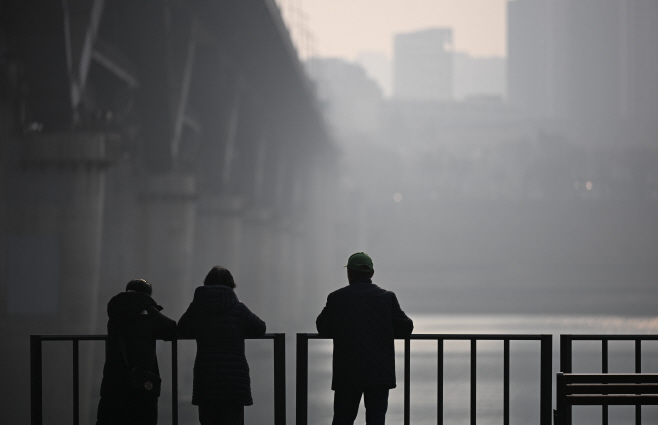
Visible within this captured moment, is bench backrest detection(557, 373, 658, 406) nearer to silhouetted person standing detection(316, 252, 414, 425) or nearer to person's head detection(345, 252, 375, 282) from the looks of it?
silhouetted person standing detection(316, 252, 414, 425)

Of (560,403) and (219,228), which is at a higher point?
(219,228)

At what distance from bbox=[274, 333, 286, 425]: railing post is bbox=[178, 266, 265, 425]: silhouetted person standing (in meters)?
0.85

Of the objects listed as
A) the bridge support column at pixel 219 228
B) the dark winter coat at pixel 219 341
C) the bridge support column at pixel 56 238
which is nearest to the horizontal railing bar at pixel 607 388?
the dark winter coat at pixel 219 341

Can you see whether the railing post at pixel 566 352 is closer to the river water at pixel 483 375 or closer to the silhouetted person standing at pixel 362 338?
the silhouetted person standing at pixel 362 338

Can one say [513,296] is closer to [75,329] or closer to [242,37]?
[242,37]

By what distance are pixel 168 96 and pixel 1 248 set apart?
35.3ft

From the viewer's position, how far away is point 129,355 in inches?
312

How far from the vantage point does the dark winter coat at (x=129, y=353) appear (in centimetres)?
784

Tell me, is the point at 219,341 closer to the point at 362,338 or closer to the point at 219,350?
the point at 219,350

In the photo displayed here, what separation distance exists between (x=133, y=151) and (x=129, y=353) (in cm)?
2603

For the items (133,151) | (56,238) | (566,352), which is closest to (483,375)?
(133,151)

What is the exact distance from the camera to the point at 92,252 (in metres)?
22.8

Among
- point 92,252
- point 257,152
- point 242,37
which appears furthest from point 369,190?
point 92,252

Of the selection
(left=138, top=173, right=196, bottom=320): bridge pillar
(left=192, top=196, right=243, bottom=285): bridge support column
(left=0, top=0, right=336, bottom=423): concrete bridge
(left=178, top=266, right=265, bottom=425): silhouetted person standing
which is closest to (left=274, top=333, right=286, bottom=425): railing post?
(left=178, top=266, right=265, bottom=425): silhouetted person standing
